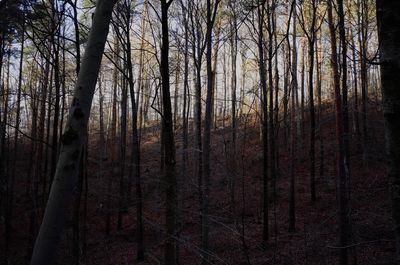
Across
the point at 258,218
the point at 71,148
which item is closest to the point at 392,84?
the point at 71,148

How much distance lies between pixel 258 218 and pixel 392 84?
11.2 m

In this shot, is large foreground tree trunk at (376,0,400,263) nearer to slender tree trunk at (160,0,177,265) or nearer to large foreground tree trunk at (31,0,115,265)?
large foreground tree trunk at (31,0,115,265)

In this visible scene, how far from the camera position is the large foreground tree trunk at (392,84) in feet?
5.50

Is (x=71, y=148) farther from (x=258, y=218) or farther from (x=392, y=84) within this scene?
(x=258, y=218)

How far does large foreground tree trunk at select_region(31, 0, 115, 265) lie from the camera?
168 centimetres

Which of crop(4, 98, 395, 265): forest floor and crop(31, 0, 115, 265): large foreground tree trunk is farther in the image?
crop(4, 98, 395, 265): forest floor

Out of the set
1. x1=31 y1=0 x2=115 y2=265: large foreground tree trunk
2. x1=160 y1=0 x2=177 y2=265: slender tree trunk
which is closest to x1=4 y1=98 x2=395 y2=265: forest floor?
x1=160 y1=0 x2=177 y2=265: slender tree trunk

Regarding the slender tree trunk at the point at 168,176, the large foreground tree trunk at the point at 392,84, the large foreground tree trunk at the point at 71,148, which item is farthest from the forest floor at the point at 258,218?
the large foreground tree trunk at the point at 392,84

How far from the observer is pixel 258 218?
12.2 m

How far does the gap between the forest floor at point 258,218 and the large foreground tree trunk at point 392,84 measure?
318cm

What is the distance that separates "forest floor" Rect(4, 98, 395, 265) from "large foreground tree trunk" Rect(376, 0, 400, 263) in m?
3.18

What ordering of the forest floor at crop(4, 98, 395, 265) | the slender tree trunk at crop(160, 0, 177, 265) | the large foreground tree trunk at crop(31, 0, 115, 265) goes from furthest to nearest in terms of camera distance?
the forest floor at crop(4, 98, 395, 265), the slender tree trunk at crop(160, 0, 177, 265), the large foreground tree trunk at crop(31, 0, 115, 265)

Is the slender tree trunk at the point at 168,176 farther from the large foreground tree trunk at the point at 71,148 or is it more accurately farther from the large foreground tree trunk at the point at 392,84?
the large foreground tree trunk at the point at 392,84

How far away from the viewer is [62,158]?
1.73 m
